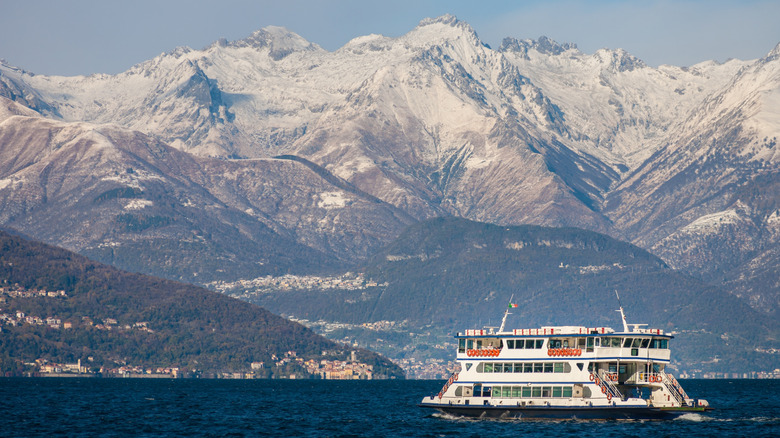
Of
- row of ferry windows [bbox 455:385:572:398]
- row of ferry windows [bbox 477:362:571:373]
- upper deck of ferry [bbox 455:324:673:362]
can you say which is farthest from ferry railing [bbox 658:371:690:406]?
row of ferry windows [bbox 477:362:571:373]

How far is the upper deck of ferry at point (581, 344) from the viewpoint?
598 ft

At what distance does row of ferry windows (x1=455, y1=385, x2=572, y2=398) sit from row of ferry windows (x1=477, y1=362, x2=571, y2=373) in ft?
7.59

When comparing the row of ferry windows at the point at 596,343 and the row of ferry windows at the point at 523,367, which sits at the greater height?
the row of ferry windows at the point at 596,343

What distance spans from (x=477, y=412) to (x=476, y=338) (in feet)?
35.2

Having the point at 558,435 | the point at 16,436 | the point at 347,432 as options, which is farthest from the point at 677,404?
the point at 16,436

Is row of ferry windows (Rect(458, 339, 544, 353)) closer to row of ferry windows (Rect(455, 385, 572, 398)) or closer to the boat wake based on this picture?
row of ferry windows (Rect(455, 385, 572, 398))

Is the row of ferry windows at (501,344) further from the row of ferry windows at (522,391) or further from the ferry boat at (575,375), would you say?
the row of ferry windows at (522,391)

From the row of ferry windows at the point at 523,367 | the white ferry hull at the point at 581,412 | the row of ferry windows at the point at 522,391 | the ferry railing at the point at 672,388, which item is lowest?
the white ferry hull at the point at 581,412

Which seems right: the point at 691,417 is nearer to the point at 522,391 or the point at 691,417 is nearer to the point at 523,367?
the point at 522,391

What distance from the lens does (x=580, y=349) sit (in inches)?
7200

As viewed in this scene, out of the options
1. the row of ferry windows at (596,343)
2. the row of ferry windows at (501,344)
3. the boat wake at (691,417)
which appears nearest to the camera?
the row of ferry windows at (596,343)

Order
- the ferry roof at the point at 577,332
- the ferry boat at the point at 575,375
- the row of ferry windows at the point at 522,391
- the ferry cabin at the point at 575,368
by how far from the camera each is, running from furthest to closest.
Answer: the row of ferry windows at the point at 522,391, the ferry cabin at the point at 575,368, the ferry boat at the point at 575,375, the ferry roof at the point at 577,332

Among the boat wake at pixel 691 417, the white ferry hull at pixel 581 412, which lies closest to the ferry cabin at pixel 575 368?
the white ferry hull at pixel 581 412

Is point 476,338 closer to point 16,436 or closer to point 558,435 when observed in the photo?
point 558,435
